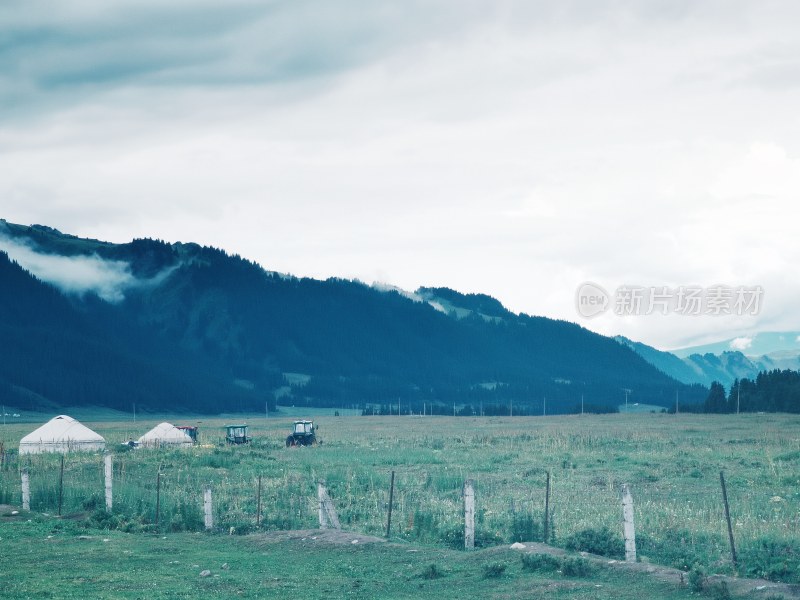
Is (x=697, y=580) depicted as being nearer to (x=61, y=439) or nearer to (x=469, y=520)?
(x=469, y=520)

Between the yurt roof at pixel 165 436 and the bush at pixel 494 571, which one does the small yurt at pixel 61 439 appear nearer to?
the yurt roof at pixel 165 436

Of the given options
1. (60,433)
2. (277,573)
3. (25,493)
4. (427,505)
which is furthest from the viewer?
(60,433)

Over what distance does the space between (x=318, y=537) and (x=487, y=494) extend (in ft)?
41.2

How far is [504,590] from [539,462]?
3320 centimetres

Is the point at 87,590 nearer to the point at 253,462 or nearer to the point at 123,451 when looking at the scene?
the point at 253,462

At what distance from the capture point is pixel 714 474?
3956 cm

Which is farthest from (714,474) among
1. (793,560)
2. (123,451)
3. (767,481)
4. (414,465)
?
(123,451)

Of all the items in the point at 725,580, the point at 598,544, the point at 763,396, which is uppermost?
the point at 763,396

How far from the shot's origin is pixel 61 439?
65.8 meters

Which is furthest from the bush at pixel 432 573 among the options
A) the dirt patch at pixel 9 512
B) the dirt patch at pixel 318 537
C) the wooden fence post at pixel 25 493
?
the wooden fence post at pixel 25 493

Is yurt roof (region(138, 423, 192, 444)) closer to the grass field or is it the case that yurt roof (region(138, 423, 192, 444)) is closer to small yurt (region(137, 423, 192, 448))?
small yurt (region(137, 423, 192, 448))

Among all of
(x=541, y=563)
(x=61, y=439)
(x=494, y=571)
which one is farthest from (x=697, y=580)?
(x=61, y=439)

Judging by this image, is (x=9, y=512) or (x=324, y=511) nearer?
(x=324, y=511)

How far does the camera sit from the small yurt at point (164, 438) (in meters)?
69.1
